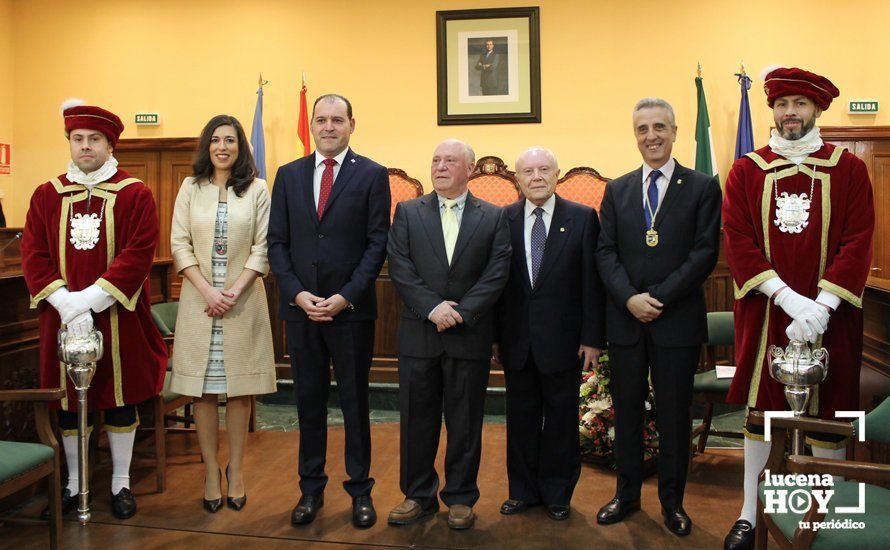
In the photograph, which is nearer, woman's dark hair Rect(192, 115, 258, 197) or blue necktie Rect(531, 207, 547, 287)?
blue necktie Rect(531, 207, 547, 287)

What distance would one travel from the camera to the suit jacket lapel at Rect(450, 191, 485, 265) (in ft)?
9.36

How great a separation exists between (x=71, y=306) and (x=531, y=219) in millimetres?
1867

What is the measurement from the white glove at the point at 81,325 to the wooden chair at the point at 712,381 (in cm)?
273

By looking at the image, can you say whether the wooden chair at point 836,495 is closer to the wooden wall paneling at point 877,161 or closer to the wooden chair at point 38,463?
the wooden chair at point 38,463

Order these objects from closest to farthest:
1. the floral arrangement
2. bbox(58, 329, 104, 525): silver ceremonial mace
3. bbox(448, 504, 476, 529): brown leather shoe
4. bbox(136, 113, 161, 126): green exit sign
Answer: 1. bbox(58, 329, 104, 525): silver ceremonial mace
2. bbox(448, 504, 476, 529): brown leather shoe
3. the floral arrangement
4. bbox(136, 113, 161, 126): green exit sign

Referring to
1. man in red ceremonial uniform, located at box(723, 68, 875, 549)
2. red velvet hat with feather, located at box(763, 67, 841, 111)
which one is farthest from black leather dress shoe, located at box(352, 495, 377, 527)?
red velvet hat with feather, located at box(763, 67, 841, 111)

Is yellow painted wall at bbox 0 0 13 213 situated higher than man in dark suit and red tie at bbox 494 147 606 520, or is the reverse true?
yellow painted wall at bbox 0 0 13 213

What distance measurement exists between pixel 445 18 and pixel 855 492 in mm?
5691

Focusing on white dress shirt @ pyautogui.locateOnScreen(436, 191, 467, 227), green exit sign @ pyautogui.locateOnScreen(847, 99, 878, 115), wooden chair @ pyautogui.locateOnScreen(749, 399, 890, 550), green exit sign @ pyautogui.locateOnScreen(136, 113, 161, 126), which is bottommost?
wooden chair @ pyautogui.locateOnScreen(749, 399, 890, 550)

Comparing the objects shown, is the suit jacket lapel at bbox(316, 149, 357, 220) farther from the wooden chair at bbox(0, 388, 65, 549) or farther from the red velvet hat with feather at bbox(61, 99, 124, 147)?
the wooden chair at bbox(0, 388, 65, 549)

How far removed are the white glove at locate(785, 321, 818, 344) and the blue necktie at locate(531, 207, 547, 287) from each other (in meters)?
0.94

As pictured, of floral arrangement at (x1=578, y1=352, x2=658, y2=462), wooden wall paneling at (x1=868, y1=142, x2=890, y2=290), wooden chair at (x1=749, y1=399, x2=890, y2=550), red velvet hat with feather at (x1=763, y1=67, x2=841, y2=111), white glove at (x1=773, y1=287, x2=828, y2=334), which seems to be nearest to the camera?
wooden chair at (x1=749, y1=399, x2=890, y2=550)

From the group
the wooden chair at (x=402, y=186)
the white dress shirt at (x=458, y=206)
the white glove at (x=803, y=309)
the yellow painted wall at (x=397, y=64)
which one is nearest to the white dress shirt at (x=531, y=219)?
the white dress shirt at (x=458, y=206)

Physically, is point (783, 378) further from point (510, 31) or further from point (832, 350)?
point (510, 31)
